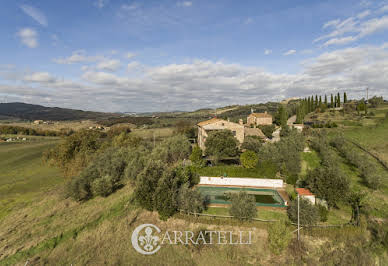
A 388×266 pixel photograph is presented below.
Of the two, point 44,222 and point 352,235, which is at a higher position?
point 352,235

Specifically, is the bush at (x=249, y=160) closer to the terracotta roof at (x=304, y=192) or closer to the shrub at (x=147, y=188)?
the terracotta roof at (x=304, y=192)

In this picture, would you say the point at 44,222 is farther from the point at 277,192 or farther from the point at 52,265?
the point at 277,192

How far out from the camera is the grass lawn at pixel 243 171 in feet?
85.9

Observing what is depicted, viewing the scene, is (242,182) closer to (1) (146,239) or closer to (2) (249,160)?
(2) (249,160)

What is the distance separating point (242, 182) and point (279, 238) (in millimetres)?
13306

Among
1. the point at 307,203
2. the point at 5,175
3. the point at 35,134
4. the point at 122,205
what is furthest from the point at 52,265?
the point at 35,134

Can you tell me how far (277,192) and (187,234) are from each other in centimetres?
1388

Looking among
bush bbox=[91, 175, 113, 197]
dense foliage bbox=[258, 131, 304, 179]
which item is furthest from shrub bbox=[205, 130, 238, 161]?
bush bbox=[91, 175, 113, 197]

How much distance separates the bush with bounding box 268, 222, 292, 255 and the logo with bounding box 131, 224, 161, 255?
8.89 metres

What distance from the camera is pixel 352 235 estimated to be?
1469 centimetres

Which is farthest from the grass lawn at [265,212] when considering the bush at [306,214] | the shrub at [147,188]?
the shrub at [147,188]

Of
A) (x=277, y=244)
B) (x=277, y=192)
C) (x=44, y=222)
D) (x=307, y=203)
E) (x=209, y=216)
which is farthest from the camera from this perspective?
(x=277, y=192)

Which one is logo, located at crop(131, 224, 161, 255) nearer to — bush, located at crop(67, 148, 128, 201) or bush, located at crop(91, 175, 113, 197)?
bush, located at crop(91, 175, 113, 197)

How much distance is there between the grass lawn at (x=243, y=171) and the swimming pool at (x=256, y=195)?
192 centimetres
